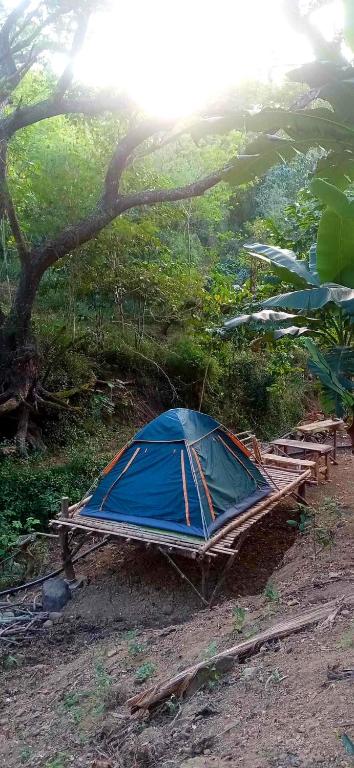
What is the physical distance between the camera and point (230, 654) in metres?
4.12

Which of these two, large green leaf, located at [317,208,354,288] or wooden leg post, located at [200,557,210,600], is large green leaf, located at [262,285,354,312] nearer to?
large green leaf, located at [317,208,354,288]

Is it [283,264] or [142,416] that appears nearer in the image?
[283,264]

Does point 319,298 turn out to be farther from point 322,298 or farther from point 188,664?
point 188,664

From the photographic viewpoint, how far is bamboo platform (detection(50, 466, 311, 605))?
647 centimetres

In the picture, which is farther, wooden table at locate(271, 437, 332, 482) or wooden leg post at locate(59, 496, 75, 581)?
wooden table at locate(271, 437, 332, 482)

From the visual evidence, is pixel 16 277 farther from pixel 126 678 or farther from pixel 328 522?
pixel 126 678

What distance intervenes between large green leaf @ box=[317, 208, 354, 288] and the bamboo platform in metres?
3.13

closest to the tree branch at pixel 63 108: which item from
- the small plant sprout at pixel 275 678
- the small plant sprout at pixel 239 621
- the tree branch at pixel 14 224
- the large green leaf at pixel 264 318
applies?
the tree branch at pixel 14 224

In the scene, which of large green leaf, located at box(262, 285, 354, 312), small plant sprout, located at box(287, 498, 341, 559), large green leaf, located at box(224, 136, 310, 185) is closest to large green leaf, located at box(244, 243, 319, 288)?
large green leaf, located at box(262, 285, 354, 312)

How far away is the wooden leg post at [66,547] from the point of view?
7.29 m

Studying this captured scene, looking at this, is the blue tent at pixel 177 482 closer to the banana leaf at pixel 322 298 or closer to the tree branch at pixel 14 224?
the banana leaf at pixel 322 298

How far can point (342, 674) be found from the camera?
337cm

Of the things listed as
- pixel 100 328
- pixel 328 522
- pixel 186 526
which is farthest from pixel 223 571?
pixel 100 328

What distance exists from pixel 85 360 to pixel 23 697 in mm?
8675
